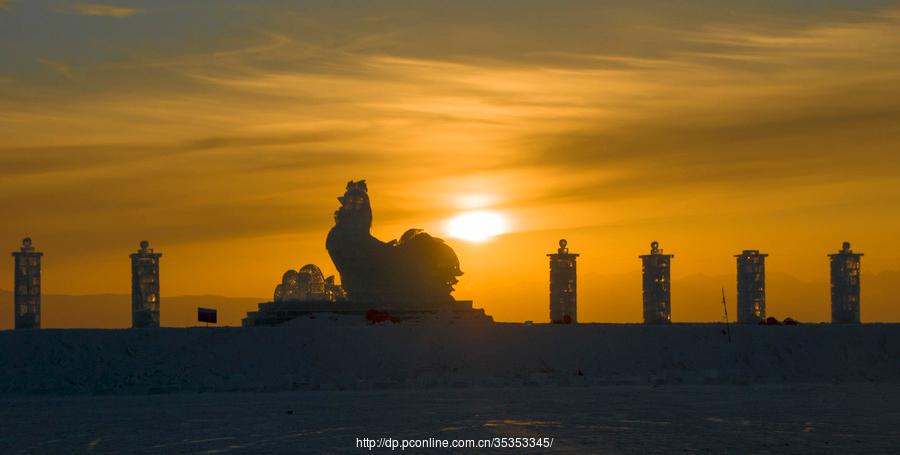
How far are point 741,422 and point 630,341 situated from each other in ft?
79.6

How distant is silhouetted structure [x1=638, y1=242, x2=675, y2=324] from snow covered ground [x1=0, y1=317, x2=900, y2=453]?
4167cm

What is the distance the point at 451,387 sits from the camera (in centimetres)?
5594

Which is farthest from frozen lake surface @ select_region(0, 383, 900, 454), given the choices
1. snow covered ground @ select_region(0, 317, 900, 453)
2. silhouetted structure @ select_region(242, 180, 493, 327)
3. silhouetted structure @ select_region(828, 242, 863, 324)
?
silhouetted structure @ select_region(828, 242, 863, 324)

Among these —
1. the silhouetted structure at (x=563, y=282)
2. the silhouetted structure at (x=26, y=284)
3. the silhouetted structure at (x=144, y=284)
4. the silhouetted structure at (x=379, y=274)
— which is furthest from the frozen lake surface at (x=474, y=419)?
the silhouetted structure at (x=563, y=282)

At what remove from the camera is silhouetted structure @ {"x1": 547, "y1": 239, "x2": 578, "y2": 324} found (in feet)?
359

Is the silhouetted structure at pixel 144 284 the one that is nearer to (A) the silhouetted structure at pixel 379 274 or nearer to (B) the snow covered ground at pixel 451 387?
(A) the silhouetted structure at pixel 379 274

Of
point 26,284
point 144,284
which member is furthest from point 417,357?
point 26,284

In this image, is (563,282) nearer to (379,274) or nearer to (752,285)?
(752,285)

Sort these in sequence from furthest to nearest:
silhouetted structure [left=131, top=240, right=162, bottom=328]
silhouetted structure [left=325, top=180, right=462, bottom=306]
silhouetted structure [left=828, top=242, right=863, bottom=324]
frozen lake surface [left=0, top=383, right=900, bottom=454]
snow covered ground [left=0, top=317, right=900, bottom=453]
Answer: silhouetted structure [left=828, top=242, right=863, bottom=324] < silhouetted structure [left=131, top=240, right=162, bottom=328] < silhouetted structure [left=325, top=180, right=462, bottom=306] < snow covered ground [left=0, top=317, right=900, bottom=453] < frozen lake surface [left=0, top=383, right=900, bottom=454]

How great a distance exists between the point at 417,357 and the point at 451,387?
14.2 feet

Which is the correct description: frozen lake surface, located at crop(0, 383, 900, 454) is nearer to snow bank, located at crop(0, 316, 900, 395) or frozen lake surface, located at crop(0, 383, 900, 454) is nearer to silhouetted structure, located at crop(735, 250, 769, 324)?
snow bank, located at crop(0, 316, 900, 395)

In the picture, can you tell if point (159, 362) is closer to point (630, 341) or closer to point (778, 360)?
point (630, 341)

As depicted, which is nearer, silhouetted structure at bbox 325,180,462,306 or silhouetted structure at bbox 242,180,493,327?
silhouetted structure at bbox 242,180,493,327

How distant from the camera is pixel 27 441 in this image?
1421 inches
